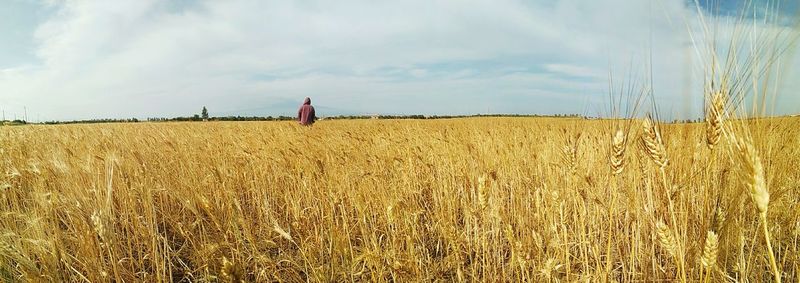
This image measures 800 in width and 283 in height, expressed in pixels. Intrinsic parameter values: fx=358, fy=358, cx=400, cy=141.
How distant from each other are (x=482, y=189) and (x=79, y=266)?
197cm

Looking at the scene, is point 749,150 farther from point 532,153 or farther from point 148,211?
point 532,153

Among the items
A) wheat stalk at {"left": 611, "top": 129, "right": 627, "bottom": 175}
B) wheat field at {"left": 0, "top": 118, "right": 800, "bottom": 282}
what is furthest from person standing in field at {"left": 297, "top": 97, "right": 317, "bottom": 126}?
wheat stalk at {"left": 611, "top": 129, "right": 627, "bottom": 175}

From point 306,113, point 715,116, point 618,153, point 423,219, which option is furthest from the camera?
point 306,113

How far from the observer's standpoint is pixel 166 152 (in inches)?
166

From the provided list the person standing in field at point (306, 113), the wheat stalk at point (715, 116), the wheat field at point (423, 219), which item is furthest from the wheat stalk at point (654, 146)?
the person standing in field at point (306, 113)

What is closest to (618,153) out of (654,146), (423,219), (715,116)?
(654,146)

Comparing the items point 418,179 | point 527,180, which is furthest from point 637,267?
point 418,179

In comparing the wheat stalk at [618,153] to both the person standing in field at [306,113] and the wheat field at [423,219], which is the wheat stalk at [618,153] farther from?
the person standing in field at [306,113]

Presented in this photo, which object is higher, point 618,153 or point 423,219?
point 618,153

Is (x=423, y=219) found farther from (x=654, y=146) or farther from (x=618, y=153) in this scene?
(x=654, y=146)

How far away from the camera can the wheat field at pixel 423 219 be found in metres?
1.41

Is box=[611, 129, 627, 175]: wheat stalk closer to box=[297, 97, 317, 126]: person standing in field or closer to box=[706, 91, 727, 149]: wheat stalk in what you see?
box=[706, 91, 727, 149]: wheat stalk

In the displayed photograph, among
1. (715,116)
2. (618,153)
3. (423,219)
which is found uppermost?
(715,116)

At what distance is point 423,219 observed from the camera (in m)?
2.41
